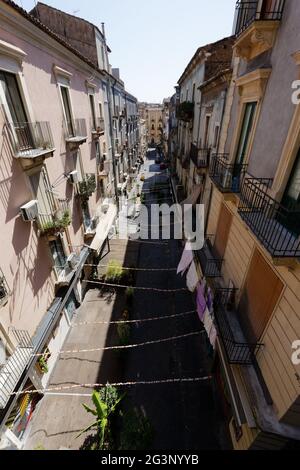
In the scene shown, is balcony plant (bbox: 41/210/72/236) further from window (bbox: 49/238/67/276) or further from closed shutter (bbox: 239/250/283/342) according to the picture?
closed shutter (bbox: 239/250/283/342)

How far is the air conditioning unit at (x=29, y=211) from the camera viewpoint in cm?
669

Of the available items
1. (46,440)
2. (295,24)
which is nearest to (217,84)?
(295,24)

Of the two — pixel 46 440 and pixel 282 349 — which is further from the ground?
pixel 282 349

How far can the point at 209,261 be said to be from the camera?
27.4 ft

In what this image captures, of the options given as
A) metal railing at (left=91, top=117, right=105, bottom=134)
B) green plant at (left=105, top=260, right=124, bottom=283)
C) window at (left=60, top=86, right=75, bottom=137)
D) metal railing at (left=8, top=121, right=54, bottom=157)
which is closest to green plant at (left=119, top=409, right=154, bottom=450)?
green plant at (left=105, top=260, right=124, bottom=283)

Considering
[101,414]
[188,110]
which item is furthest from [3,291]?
[188,110]

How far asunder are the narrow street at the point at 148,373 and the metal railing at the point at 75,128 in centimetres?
923

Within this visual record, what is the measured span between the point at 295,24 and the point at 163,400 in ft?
38.9

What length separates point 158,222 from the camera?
2264 cm

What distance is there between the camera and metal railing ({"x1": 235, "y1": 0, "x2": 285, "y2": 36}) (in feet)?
15.0

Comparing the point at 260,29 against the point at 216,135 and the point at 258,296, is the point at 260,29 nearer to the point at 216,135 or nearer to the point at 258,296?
the point at 216,135

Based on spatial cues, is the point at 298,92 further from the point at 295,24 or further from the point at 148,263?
the point at 148,263

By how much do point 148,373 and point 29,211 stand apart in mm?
8326

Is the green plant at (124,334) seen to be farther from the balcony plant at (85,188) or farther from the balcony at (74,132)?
the balcony at (74,132)
